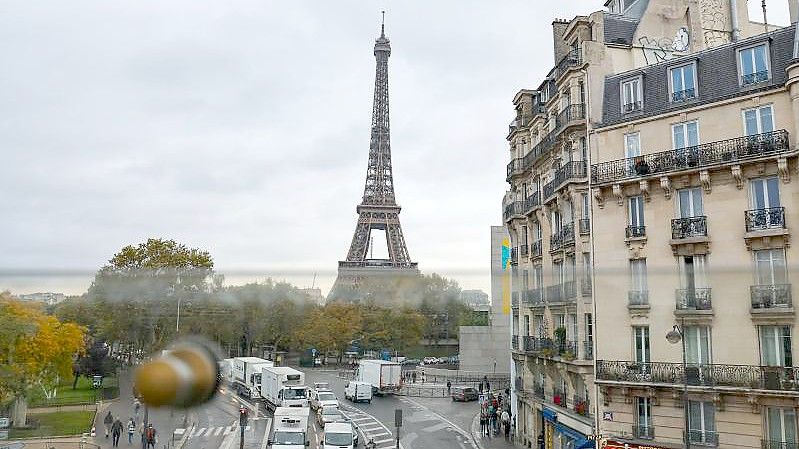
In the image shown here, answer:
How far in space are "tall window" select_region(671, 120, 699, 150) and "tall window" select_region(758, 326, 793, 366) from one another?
A: 19.3 feet

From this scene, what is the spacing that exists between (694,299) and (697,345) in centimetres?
141

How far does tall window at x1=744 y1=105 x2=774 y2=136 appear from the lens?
17.8 meters

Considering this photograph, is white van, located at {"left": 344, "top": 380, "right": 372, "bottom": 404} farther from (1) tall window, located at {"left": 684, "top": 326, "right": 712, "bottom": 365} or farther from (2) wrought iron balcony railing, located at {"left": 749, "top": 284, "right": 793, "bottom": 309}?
(2) wrought iron balcony railing, located at {"left": 749, "top": 284, "right": 793, "bottom": 309}

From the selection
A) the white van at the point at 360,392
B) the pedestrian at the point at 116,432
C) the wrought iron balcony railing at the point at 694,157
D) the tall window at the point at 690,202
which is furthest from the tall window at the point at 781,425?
the white van at the point at 360,392

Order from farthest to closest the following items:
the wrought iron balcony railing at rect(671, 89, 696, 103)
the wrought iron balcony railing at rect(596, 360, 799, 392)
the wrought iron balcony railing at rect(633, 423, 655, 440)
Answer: the wrought iron balcony railing at rect(671, 89, 696, 103), the wrought iron balcony railing at rect(633, 423, 655, 440), the wrought iron balcony railing at rect(596, 360, 799, 392)

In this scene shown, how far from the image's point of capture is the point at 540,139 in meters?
27.1

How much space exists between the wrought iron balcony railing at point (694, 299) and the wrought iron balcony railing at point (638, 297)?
3.62 feet

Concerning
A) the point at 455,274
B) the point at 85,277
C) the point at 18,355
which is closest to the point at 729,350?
the point at 455,274

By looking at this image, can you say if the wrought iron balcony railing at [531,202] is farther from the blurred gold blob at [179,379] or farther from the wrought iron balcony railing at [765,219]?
the blurred gold blob at [179,379]

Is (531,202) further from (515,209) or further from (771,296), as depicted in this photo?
(771,296)

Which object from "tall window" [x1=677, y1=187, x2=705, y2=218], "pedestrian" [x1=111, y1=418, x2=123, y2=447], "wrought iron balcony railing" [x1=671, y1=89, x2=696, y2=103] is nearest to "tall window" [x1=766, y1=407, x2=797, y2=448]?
"tall window" [x1=677, y1=187, x2=705, y2=218]

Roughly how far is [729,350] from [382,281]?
13925 millimetres

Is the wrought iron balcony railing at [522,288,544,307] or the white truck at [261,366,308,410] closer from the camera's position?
the wrought iron balcony railing at [522,288,544,307]

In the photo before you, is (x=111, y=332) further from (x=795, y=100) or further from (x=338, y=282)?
(x=795, y=100)
